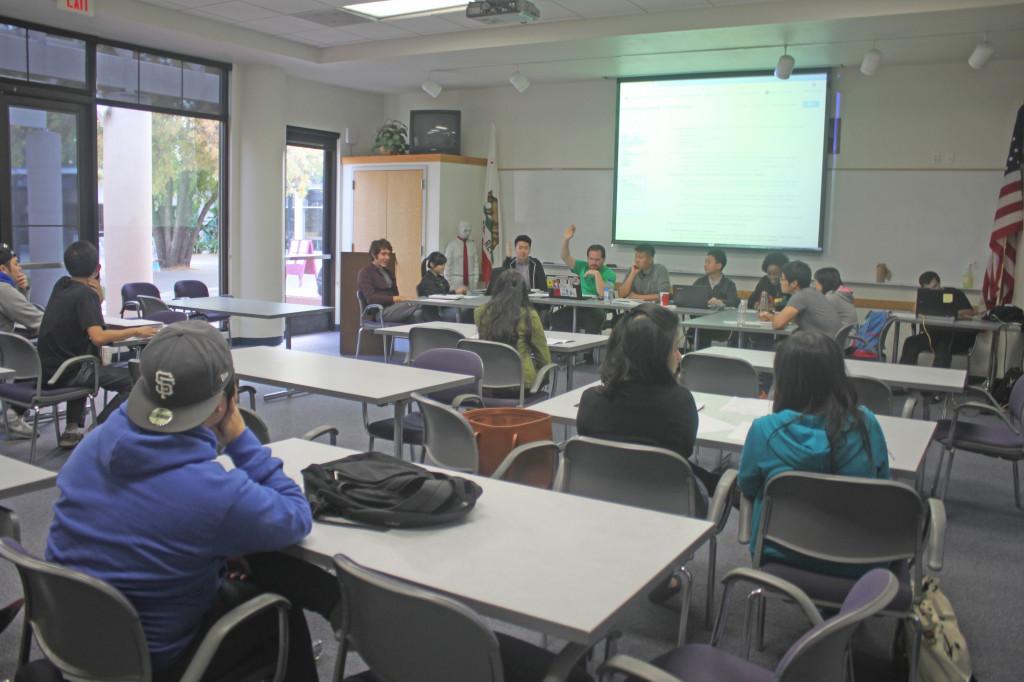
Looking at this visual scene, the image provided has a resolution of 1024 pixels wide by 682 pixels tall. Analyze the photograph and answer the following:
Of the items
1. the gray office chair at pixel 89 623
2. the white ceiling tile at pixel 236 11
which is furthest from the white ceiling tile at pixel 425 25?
the gray office chair at pixel 89 623

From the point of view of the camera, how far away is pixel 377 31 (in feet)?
28.0

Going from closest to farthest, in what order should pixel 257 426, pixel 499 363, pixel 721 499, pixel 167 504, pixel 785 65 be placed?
pixel 167 504 → pixel 721 499 → pixel 257 426 → pixel 499 363 → pixel 785 65

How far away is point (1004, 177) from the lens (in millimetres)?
8164

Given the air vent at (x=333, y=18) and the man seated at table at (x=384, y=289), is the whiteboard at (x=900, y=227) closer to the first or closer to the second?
the man seated at table at (x=384, y=289)

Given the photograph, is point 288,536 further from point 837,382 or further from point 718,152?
point 718,152

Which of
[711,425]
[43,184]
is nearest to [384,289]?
[43,184]

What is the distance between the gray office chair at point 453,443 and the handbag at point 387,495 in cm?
80

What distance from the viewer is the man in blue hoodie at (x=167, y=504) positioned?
69.3 inches

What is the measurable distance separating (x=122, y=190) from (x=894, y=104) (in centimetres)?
782

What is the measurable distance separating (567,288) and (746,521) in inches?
234

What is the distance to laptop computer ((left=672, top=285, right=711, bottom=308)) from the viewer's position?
323 inches

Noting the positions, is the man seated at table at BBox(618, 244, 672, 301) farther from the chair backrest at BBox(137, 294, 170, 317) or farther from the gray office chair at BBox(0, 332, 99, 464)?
the gray office chair at BBox(0, 332, 99, 464)

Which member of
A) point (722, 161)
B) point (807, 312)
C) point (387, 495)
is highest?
point (722, 161)

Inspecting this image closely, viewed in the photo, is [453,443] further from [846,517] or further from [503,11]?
[503,11]
